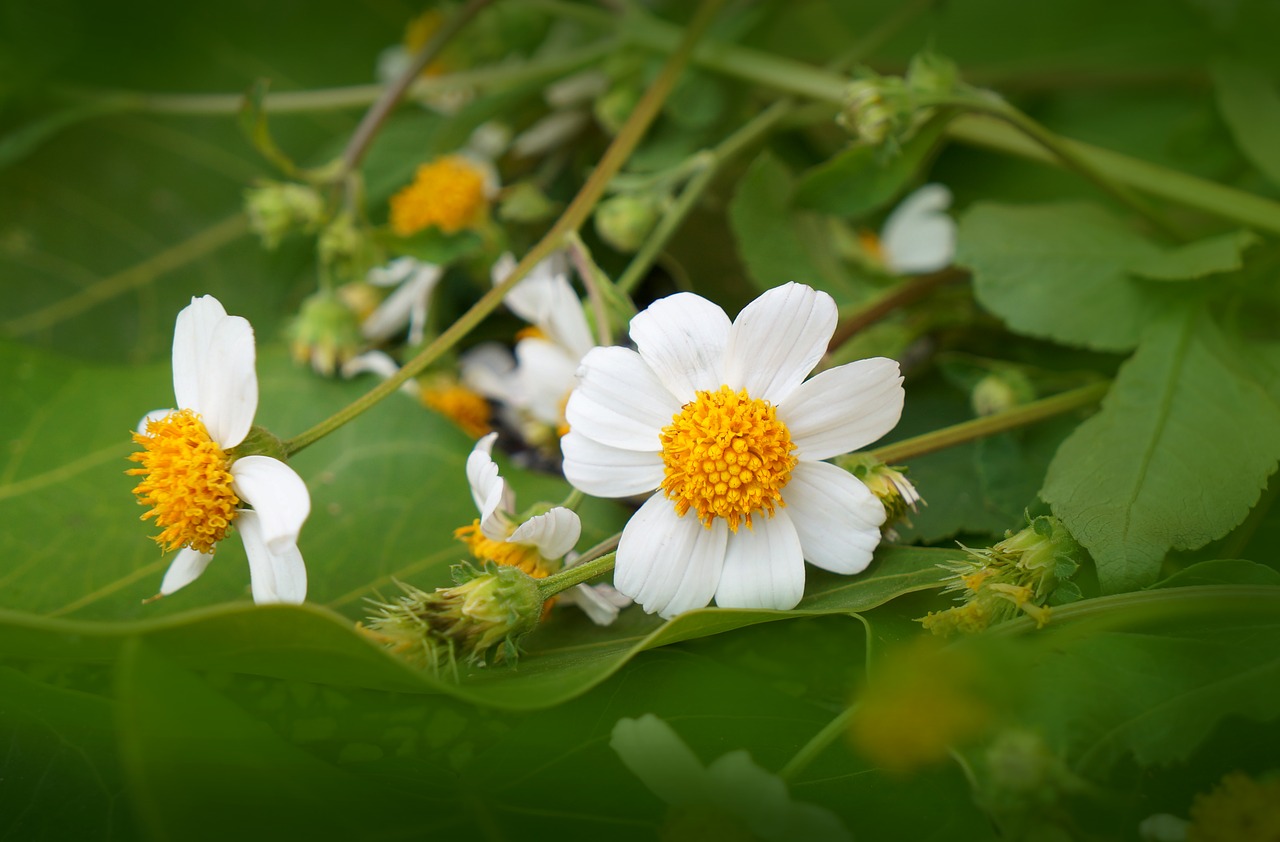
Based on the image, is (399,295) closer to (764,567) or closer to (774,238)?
(774,238)

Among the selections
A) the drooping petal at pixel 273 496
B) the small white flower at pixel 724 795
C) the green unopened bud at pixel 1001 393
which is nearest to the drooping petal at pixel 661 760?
the small white flower at pixel 724 795

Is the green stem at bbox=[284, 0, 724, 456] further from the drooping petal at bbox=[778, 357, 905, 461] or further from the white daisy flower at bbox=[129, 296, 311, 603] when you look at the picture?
the drooping petal at bbox=[778, 357, 905, 461]

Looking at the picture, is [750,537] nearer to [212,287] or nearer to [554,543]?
[554,543]

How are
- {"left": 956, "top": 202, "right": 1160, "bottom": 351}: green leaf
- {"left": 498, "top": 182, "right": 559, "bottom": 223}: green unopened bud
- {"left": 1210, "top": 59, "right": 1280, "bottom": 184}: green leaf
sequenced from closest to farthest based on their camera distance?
{"left": 956, "top": 202, "right": 1160, "bottom": 351}: green leaf → {"left": 1210, "top": 59, "right": 1280, "bottom": 184}: green leaf → {"left": 498, "top": 182, "right": 559, "bottom": 223}: green unopened bud

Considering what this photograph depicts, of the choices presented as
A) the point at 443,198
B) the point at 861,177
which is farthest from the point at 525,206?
the point at 861,177

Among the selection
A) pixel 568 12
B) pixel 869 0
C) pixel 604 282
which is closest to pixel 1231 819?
pixel 604 282

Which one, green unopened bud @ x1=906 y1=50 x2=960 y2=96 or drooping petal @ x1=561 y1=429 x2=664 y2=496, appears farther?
green unopened bud @ x1=906 y1=50 x2=960 y2=96

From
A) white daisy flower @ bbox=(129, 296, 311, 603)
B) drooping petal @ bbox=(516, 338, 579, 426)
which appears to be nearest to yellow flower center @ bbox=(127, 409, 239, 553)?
white daisy flower @ bbox=(129, 296, 311, 603)
